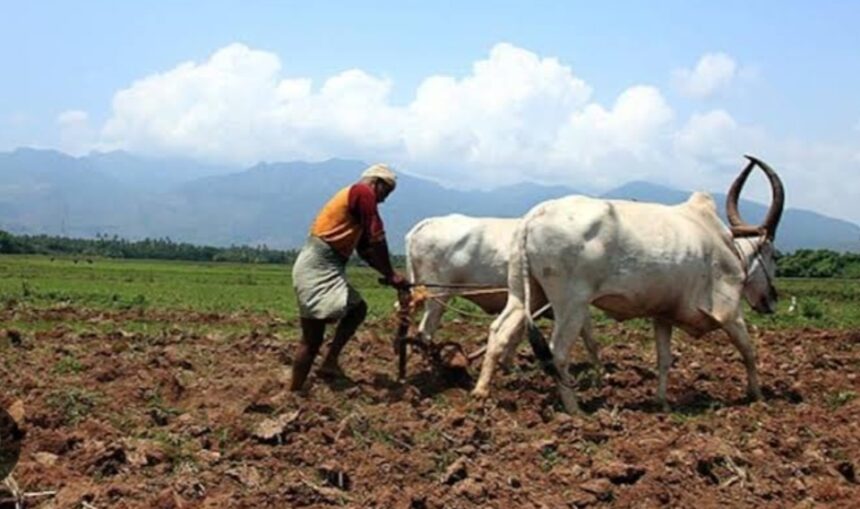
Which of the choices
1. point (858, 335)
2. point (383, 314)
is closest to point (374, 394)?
point (858, 335)

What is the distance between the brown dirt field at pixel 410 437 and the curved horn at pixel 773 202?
157 cm

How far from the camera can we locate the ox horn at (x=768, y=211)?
10344 mm

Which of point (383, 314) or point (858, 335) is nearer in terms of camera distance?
point (858, 335)

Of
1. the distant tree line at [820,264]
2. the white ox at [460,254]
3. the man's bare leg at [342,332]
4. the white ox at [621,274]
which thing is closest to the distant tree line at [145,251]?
the distant tree line at [820,264]

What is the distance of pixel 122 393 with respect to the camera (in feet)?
28.2

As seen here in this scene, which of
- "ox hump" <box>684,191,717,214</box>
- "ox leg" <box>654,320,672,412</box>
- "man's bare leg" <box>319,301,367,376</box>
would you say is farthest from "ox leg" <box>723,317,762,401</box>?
"man's bare leg" <box>319,301,367,376</box>

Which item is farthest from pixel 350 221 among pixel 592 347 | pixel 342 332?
pixel 592 347

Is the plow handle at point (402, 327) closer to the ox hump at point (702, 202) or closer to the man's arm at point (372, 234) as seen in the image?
the man's arm at point (372, 234)

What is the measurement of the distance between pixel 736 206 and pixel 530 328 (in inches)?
135

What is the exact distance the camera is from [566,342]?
8.96 metres

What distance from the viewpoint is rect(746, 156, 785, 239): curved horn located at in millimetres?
10289

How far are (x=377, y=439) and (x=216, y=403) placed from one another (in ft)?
6.04

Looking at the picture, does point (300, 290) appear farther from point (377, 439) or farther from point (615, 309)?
point (615, 309)

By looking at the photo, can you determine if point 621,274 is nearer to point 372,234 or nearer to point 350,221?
point 372,234
